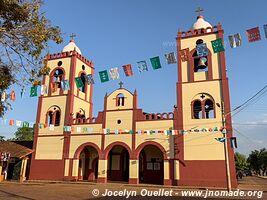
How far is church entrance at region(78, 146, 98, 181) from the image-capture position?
93.3 ft

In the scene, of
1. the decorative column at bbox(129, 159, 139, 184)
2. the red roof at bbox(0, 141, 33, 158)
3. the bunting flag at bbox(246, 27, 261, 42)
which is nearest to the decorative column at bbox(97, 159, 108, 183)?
the decorative column at bbox(129, 159, 139, 184)

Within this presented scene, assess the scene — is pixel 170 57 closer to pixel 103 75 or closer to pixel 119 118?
pixel 103 75

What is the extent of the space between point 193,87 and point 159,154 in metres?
7.61

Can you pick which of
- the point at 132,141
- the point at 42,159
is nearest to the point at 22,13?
the point at 132,141

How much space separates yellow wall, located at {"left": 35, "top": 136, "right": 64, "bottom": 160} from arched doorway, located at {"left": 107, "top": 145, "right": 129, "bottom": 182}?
5.37 meters

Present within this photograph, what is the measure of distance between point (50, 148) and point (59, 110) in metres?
4.26

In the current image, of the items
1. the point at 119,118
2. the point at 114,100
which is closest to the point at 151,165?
the point at 119,118

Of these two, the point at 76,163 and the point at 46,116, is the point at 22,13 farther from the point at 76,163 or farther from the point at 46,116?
the point at 46,116

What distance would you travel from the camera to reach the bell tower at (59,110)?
27266 millimetres

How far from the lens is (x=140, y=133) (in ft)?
81.1

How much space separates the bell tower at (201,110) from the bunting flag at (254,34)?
707cm

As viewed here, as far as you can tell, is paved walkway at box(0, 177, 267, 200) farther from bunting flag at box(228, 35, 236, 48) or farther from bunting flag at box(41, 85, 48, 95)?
bunting flag at box(41, 85, 48, 95)

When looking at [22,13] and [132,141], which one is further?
[132,141]

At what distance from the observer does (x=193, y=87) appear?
24.1 metres
